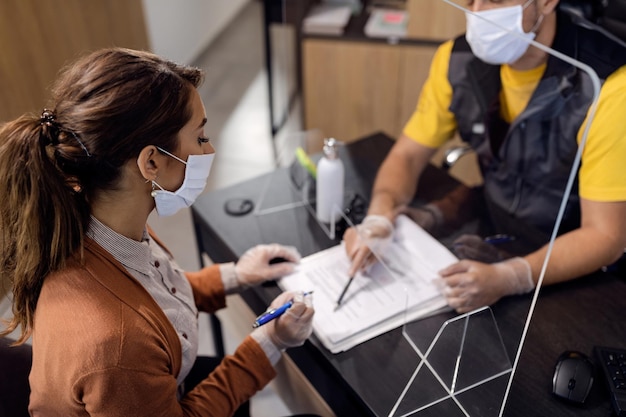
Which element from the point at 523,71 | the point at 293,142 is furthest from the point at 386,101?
the point at 523,71

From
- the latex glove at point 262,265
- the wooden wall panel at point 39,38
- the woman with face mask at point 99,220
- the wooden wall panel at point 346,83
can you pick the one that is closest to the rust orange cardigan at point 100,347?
the woman with face mask at point 99,220

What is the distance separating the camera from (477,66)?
1.44 m

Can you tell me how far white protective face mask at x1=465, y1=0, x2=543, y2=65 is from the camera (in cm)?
119

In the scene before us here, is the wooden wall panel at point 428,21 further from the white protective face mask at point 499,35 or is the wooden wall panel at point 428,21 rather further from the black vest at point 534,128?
the white protective face mask at point 499,35

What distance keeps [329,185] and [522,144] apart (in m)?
0.50

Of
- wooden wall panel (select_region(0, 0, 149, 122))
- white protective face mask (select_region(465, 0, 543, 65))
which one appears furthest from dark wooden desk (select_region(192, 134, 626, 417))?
wooden wall panel (select_region(0, 0, 149, 122))

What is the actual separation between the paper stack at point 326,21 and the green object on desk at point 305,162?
114 cm

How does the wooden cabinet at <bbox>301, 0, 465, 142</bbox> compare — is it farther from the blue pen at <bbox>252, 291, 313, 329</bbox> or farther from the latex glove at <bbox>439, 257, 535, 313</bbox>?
the blue pen at <bbox>252, 291, 313, 329</bbox>

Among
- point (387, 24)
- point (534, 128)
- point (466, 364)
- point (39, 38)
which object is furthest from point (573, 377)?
point (39, 38)

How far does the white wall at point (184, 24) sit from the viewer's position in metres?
3.24

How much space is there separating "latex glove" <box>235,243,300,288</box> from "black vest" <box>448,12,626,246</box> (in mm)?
502

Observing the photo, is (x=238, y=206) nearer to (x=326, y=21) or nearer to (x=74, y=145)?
(x=74, y=145)

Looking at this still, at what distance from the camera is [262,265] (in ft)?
4.01

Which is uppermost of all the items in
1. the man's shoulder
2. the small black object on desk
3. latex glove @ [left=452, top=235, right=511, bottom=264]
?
the man's shoulder
